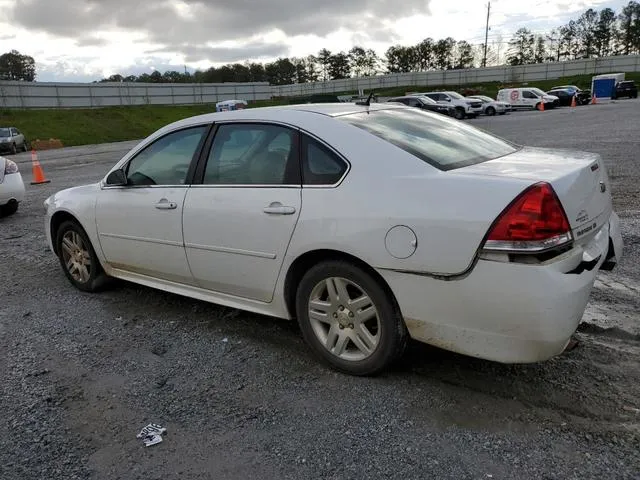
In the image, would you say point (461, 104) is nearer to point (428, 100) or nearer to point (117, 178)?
point (428, 100)

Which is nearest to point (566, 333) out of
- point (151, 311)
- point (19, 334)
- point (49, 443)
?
point (49, 443)

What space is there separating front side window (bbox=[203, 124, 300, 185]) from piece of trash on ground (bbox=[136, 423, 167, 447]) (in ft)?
5.17

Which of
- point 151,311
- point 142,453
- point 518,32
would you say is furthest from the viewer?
point 518,32

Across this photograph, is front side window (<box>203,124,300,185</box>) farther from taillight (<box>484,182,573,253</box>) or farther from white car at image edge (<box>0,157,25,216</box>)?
white car at image edge (<box>0,157,25,216</box>)

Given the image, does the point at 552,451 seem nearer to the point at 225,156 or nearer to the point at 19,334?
the point at 225,156

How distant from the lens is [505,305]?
2648 mm

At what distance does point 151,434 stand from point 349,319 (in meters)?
1.24

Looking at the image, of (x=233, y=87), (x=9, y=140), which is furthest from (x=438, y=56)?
(x=9, y=140)

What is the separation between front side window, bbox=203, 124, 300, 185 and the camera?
3.49 meters

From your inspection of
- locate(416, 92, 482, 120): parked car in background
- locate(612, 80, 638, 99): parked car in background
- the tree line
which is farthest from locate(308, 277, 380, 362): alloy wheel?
the tree line

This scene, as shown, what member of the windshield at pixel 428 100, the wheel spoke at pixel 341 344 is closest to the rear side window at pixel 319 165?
the wheel spoke at pixel 341 344

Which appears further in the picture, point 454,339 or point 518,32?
point 518,32

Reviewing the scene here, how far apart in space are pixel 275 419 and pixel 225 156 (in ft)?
6.05

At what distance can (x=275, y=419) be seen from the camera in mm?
2965
